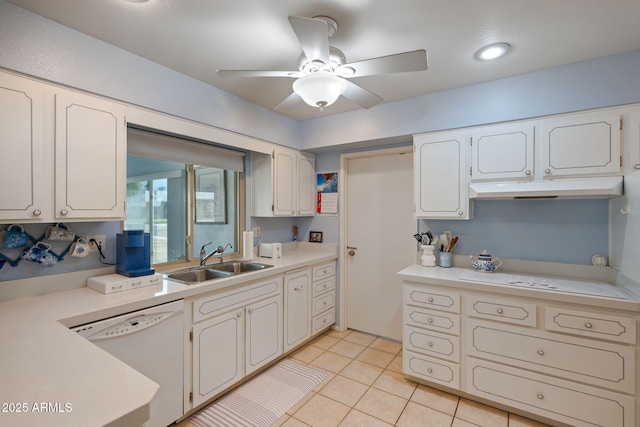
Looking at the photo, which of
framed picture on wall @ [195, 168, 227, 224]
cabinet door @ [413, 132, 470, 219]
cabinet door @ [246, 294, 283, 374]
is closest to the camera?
cabinet door @ [246, 294, 283, 374]

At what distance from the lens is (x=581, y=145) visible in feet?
6.78

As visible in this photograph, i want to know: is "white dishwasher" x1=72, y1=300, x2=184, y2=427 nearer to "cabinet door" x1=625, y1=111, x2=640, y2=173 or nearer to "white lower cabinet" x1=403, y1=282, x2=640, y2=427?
"white lower cabinet" x1=403, y1=282, x2=640, y2=427

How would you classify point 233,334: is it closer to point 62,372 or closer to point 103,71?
point 62,372

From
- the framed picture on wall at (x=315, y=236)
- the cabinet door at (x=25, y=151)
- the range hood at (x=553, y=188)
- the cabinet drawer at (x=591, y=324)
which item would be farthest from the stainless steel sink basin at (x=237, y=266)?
the cabinet drawer at (x=591, y=324)

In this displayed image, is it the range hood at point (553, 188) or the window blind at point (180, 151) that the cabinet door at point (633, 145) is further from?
the window blind at point (180, 151)

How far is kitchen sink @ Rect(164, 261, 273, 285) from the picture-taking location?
2392 mm

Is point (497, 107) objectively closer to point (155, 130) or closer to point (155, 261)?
point (155, 130)

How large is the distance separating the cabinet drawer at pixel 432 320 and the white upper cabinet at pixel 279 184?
1.58 meters

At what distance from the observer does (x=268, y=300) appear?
8.32 feet

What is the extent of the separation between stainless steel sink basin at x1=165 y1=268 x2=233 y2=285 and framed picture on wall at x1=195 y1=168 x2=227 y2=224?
0.54 m

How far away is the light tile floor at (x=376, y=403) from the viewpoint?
1985 mm

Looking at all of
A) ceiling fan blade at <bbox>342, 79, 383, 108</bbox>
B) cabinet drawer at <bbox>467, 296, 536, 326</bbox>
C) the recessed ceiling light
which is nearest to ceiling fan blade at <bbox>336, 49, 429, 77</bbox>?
ceiling fan blade at <bbox>342, 79, 383, 108</bbox>

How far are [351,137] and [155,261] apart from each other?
7.07 feet

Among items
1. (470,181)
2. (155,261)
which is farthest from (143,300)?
(470,181)
